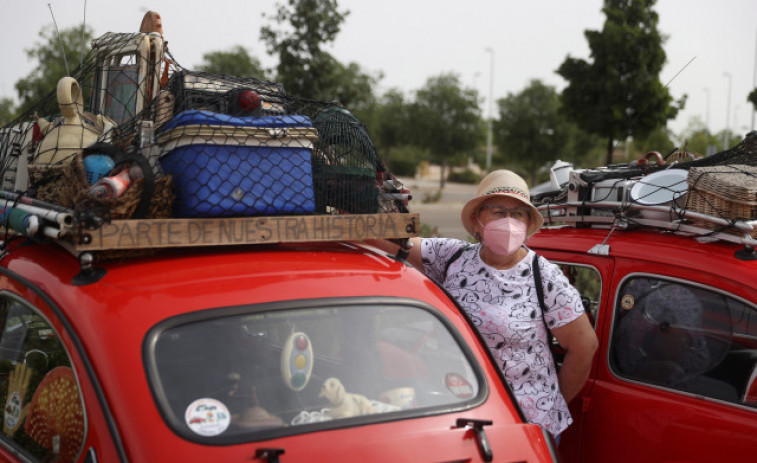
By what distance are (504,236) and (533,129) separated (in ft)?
135

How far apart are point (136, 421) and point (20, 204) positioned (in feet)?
3.99

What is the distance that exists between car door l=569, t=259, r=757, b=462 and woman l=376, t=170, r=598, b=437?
0.96ft

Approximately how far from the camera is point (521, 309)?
3.22m

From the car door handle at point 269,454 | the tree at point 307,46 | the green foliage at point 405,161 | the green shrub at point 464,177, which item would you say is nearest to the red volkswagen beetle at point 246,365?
the car door handle at point 269,454

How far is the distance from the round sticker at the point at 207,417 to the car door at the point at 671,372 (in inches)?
80.9

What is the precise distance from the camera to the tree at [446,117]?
4762 cm

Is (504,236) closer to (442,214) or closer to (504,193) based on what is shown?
(504,193)

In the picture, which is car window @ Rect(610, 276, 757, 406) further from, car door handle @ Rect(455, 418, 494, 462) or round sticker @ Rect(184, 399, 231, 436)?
round sticker @ Rect(184, 399, 231, 436)

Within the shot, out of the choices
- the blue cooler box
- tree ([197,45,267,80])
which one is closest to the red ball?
the blue cooler box

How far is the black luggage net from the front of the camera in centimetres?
267

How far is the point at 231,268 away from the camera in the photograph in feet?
8.39

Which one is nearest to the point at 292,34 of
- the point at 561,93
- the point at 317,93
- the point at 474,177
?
the point at 317,93

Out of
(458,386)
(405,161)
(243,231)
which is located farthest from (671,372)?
(405,161)

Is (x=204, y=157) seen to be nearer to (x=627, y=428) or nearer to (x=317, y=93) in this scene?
(x=627, y=428)
